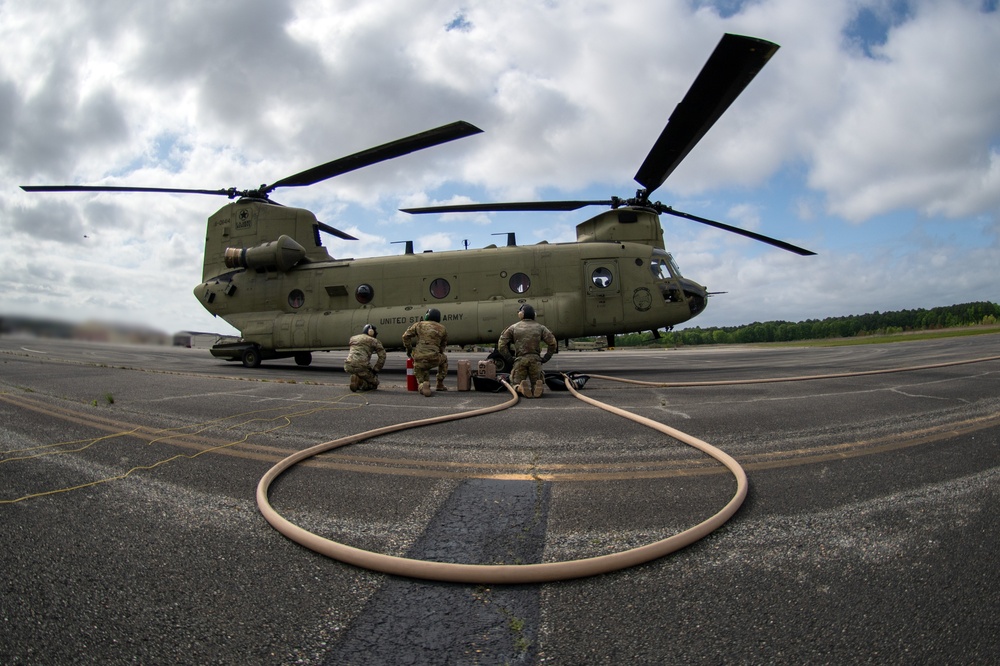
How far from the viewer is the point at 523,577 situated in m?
1.90

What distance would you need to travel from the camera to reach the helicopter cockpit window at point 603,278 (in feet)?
39.6

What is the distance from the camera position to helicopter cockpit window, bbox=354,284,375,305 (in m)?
13.4

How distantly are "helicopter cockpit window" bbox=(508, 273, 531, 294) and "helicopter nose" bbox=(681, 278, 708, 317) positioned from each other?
3.99m

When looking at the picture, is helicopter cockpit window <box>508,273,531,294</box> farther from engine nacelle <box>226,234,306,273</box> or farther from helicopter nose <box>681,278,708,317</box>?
engine nacelle <box>226,234,306,273</box>

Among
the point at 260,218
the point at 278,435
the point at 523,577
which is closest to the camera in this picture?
the point at 523,577

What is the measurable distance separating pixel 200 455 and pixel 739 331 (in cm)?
9426

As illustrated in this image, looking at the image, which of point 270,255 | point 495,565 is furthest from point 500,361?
point 495,565

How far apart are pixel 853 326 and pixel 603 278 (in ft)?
248

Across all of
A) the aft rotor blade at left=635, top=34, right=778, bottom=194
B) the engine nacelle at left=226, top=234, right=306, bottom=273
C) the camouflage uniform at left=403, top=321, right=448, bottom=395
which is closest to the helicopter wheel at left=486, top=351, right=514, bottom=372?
the camouflage uniform at left=403, top=321, right=448, bottom=395

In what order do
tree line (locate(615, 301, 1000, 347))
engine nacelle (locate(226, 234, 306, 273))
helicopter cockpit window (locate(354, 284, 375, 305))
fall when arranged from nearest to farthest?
helicopter cockpit window (locate(354, 284, 375, 305))
engine nacelle (locate(226, 234, 306, 273))
tree line (locate(615, 301, 1000, 347))

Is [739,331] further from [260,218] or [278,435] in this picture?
[278,435]

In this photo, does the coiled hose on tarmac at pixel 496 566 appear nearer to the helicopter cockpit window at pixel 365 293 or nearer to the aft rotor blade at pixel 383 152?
the aft rotor blade at pixel 383 152

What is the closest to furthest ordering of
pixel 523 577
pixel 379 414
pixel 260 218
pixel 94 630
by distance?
pixel 94 630, pixel 523 577, pixel 379 414, pixel 260 218

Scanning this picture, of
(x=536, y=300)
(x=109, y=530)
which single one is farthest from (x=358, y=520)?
(x=536, y=300)
